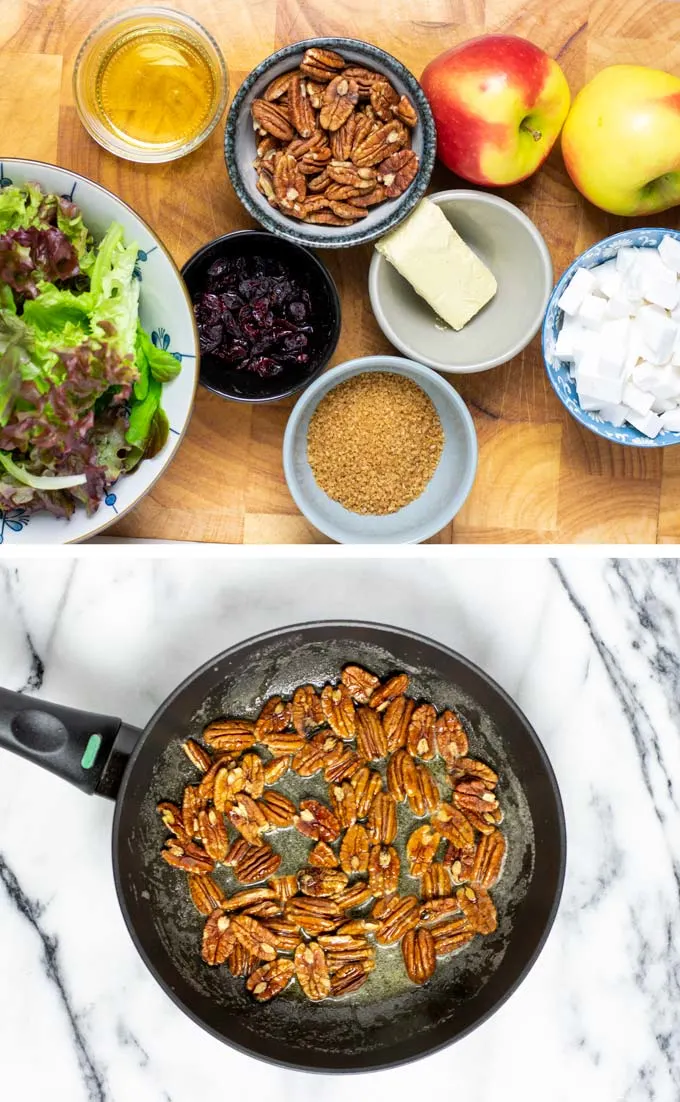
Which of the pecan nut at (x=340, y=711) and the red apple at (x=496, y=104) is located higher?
the red apple at (x=496, y=104)

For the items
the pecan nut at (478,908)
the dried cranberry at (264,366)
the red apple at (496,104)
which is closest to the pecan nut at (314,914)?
the pecan nut at (478,908)

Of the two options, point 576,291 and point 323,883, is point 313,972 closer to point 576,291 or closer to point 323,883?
point 323,883

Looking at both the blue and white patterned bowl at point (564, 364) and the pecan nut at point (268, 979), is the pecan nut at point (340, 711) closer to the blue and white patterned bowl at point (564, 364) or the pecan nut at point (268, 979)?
the pecan nut at point (268, 979)

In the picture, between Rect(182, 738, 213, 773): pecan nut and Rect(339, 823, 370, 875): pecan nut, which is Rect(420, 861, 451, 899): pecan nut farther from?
Rect(182, 738, 213, 773): pecan nut

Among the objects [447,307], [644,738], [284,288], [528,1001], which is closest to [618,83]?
[447,307]

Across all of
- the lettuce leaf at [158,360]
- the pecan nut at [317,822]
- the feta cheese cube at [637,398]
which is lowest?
the pecan nut at [317,822]

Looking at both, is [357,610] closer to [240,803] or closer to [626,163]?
[240,803]
